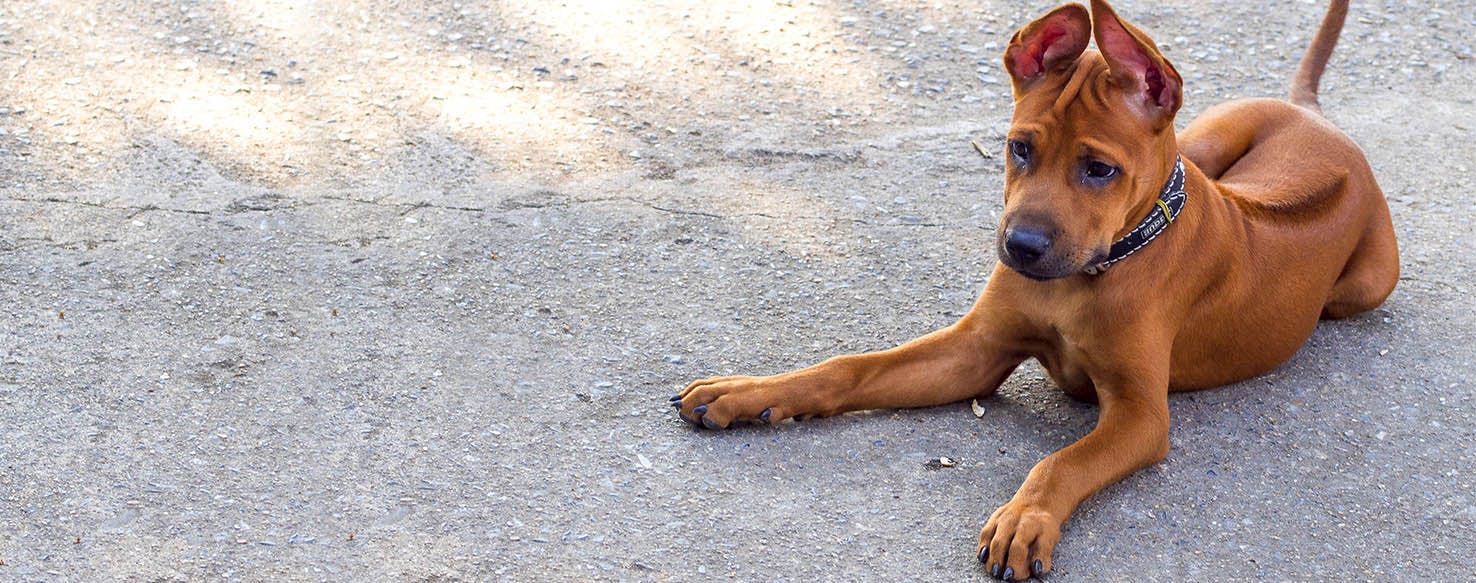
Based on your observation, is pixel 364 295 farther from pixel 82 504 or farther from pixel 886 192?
pixel 886 192

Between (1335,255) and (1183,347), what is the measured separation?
2.32 ft

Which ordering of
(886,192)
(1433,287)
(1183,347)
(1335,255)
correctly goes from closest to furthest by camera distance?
(1183,347) < (1335,255) < (1433,287) < (886,192)

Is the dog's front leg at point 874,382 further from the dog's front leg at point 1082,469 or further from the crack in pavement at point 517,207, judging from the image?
the crack in pavement at point 517,207

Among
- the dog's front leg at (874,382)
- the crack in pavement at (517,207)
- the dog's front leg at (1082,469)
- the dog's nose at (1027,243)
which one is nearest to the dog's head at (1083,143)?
the dog's nose at (1027,243)

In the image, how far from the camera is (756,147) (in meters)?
5.95

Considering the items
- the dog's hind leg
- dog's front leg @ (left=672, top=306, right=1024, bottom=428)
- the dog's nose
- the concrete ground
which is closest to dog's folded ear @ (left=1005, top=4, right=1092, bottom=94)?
the dog's nose

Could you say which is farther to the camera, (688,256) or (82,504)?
(688,256)

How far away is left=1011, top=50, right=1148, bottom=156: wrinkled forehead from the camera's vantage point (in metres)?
3.59

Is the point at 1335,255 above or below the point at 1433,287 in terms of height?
above

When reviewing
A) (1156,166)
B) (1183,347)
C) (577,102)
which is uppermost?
(1156,166)

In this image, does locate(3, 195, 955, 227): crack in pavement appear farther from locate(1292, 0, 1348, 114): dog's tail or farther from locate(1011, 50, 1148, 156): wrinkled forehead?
locate(1011, 50, 1148, 156): wrinkled forehead

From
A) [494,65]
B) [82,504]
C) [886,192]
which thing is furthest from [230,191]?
[886,192]

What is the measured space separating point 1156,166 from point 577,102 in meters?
3.13

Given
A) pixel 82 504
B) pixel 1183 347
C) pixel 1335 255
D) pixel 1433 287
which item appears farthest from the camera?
pixel 1433 287
